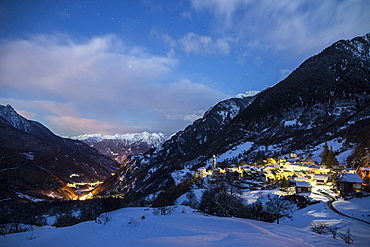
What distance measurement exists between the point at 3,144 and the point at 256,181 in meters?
255

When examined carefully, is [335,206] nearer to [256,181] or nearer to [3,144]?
[256,181]

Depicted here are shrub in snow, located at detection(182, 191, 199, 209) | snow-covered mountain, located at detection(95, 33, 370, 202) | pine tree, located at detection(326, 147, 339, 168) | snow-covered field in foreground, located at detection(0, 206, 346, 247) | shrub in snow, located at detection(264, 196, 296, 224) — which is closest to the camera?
snow-covered field in foreground, located at detection(0, 206, 346, 247)

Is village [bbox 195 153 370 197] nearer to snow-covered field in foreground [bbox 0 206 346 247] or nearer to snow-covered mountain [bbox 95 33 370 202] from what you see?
snow-covered mountain [bbox 95 33 370 202]

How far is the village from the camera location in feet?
135

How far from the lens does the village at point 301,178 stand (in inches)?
1617

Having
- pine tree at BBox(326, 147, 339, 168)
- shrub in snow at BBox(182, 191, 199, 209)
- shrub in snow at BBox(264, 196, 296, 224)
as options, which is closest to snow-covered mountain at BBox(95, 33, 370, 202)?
pine tree at BBox(326, 147, 339, 168)

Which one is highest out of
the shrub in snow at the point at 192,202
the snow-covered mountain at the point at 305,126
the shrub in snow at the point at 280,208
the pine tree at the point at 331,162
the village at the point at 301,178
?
the snow-covered mountain at the point at 305,126

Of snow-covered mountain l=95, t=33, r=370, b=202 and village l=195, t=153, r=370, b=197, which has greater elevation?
snow-covered mountain l=95, t=33, r=370, b=202

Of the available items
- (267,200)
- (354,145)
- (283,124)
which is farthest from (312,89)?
(267,200)

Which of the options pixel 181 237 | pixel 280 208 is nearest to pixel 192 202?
pixel 280 208

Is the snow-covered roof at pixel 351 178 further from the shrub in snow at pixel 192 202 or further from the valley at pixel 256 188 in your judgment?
the shrub in snow at pixel 192 202

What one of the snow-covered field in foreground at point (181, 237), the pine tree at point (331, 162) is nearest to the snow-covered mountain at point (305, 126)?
the pine tree at point (331, 162)

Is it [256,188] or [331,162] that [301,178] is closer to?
[256,188]

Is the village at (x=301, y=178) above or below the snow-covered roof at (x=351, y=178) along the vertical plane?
below
